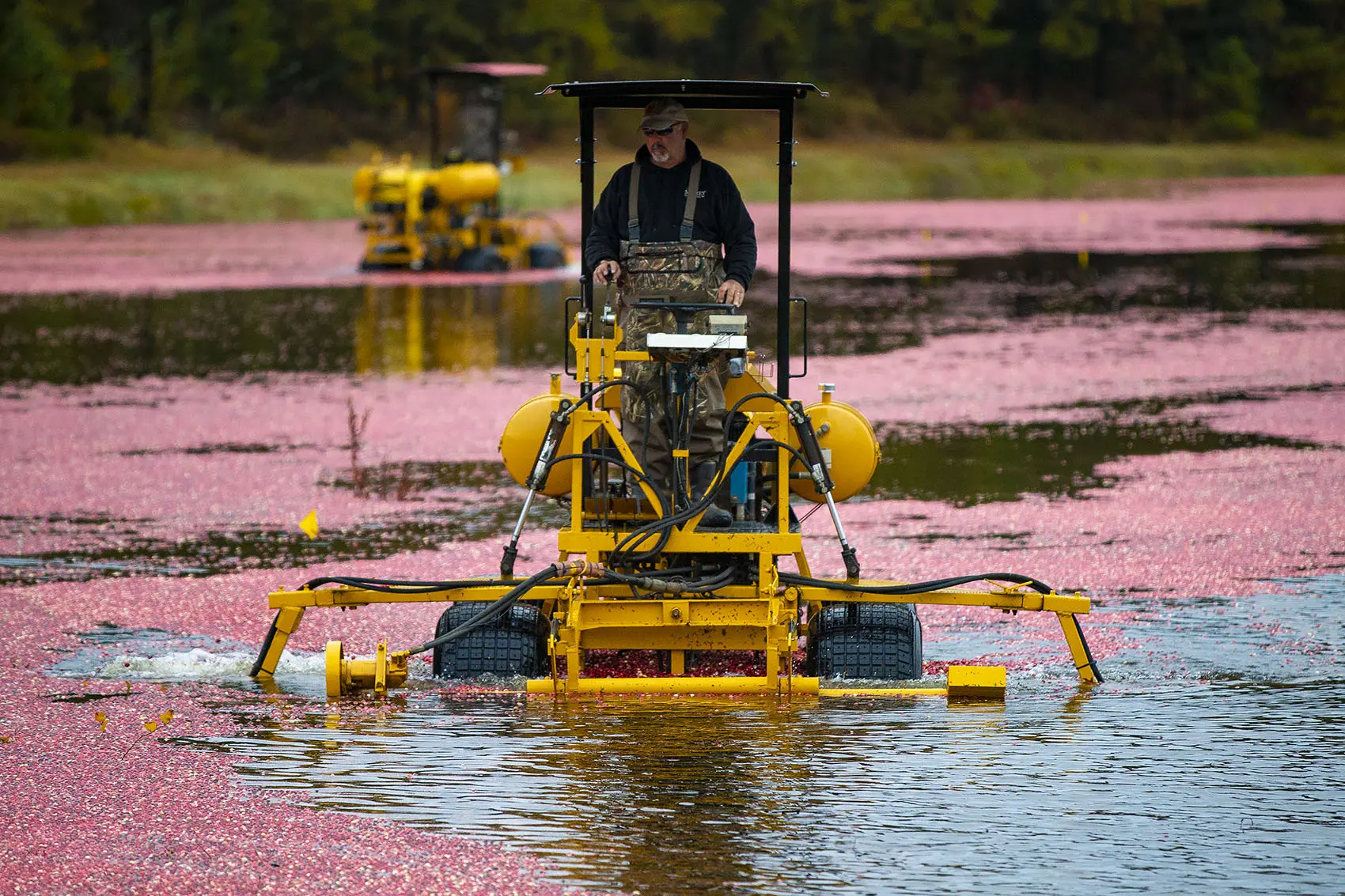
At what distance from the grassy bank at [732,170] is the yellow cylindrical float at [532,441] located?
29.6m

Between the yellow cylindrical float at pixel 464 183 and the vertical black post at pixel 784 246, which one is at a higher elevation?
the yellow cylindrical float at pixel 464 183

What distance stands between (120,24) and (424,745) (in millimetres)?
60733

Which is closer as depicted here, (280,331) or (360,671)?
(360,671)

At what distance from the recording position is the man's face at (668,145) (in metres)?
7.42

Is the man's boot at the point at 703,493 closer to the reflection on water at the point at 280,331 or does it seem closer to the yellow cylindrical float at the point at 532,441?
the yellow cylindrical float at the point at 532,441

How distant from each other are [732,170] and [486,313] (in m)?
27.4

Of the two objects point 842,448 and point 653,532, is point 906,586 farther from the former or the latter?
point 653,532

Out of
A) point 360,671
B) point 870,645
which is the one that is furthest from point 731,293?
point 360,671

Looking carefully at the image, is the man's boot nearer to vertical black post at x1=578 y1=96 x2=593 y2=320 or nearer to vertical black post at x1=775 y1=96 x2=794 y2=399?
vertical black post at x1=775 y1=96 x2=794 y2=399

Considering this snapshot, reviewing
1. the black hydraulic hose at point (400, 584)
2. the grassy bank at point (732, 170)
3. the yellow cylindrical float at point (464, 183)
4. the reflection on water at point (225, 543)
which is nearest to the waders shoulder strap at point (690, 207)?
the black hydraulic hose at point (400, 584)

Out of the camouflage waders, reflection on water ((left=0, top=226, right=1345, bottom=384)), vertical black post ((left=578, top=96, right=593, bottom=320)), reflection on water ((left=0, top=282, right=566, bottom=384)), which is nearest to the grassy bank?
reflection on water ((left=0, top=226, right=1345, bottom=384))

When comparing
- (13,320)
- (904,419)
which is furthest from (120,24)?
(904,419)

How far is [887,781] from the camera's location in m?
6.04

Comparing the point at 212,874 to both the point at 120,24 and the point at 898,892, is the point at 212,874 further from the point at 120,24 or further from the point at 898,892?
the point at 120,24
